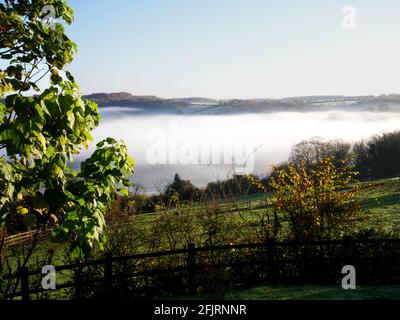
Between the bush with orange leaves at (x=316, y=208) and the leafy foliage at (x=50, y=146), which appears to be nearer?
the leafy foliage at (x=50, y=146)

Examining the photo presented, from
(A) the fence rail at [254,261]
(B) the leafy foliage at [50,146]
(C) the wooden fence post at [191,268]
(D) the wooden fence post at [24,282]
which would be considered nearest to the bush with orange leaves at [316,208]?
(A) the fence rail at [254,261]

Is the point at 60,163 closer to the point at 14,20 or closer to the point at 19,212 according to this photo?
the point at 19,212

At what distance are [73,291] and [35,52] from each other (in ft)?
29.5

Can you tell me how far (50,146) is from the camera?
543cm

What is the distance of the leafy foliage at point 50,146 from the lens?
4.77m

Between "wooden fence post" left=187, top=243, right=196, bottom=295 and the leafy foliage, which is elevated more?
the leafy foliage

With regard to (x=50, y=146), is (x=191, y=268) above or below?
below

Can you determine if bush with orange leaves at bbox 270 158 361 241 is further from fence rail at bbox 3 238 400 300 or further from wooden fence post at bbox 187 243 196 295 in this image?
wooden fence post at bbox 187 243 196 295

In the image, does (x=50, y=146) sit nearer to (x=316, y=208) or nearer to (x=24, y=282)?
(x=24, y=282)

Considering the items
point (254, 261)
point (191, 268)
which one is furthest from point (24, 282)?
point (254, 261)

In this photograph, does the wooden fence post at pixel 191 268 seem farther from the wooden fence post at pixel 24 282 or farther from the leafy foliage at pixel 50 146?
the leafy foliage at pixel 50 146

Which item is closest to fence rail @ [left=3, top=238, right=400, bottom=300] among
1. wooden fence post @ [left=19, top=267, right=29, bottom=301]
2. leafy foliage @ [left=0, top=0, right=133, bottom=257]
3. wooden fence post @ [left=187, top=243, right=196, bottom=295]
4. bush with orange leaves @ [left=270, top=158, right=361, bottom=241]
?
wooden fence post @ [left=187, top=243, right=196, bottom=295]

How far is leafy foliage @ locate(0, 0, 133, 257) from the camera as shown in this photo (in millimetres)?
4770
